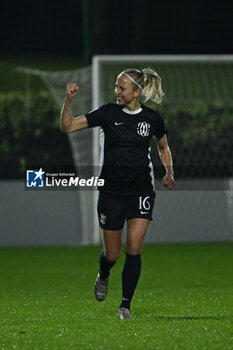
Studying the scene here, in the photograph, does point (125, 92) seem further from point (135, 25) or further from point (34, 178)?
point (135, 25)

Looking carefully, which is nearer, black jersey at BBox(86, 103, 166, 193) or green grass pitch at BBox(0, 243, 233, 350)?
green grass pitch at BBox(0, 243, 233, 350)

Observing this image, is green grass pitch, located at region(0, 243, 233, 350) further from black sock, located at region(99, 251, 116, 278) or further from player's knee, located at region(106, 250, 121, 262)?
player's knee, located at region(106, 250, 121, 262)

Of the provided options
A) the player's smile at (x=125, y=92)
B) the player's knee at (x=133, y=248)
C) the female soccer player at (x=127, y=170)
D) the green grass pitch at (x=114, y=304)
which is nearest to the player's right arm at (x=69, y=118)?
the female soccer player at (x=127, y=170)

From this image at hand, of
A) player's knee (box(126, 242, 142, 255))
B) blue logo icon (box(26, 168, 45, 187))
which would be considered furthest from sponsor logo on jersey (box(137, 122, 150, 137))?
blue logo icon (box(26, 168, 45, 187))

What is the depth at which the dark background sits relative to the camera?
79.9 ft

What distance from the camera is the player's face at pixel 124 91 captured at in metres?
8.73

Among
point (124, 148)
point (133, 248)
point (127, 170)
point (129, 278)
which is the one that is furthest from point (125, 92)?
point (129, 278)

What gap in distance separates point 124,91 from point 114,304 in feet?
7.10

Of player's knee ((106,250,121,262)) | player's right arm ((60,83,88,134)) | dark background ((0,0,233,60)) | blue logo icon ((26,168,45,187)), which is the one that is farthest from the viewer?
dark background ((0,0,233,60))

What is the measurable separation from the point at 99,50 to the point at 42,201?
7271 millimetres

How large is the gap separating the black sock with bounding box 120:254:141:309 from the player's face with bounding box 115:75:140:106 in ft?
4.00

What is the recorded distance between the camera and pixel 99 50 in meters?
25.1

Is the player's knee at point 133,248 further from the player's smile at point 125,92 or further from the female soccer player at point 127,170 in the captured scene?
the player's smile at point 125,92

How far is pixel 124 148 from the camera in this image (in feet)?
28.7
